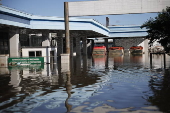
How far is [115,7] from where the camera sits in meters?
28.4

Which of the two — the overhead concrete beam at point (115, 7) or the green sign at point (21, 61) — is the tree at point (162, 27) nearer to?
the overhead concrete beam at point (115, 7)

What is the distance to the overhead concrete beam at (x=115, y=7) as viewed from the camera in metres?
27.8

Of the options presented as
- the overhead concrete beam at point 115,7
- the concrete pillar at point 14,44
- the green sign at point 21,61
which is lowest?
the green sign at point 21,61

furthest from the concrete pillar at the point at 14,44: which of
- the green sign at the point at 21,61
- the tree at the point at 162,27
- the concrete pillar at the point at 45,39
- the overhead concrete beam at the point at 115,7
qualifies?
the tree at the point at 162,27

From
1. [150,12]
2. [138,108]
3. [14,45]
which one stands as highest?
[150,12]

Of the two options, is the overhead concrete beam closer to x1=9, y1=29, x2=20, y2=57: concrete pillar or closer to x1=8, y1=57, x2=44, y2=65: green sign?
x1=8, y1=57, x2=44, y2=65: green sign

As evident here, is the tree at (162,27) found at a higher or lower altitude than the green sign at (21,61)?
higher

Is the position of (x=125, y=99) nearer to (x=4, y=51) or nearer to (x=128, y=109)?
(x=128, y=109)

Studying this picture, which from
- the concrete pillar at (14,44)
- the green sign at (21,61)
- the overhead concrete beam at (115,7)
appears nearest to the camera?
the overhead concrete beam at (115,7)

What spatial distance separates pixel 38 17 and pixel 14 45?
6458 mm

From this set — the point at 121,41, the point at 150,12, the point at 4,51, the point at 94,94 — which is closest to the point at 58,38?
the point at 4,51

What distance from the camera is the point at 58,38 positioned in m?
57.5

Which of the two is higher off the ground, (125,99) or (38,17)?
(38,17)

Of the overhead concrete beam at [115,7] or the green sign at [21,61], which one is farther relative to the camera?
the green sign at [21,61]
